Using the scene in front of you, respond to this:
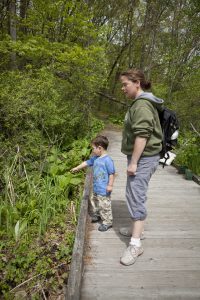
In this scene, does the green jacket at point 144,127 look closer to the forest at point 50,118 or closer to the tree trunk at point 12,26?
the forest at point 50,118

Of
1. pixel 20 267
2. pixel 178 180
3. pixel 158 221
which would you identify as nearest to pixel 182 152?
pixel 178 180

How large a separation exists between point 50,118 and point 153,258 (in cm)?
515

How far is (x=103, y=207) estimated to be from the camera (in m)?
4.09

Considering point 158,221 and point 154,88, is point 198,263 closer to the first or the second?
point 158,221

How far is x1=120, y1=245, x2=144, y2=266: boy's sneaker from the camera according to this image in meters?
3.35

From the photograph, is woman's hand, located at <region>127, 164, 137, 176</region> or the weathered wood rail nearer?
the weathered wood rail

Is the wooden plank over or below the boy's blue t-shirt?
below

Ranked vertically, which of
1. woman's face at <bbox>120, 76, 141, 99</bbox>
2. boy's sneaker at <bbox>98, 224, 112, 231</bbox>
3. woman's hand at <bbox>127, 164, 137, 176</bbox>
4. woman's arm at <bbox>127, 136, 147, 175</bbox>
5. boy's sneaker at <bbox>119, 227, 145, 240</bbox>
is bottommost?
boy's sneaker at <bbox>98, 224, 112, 231</bbox>

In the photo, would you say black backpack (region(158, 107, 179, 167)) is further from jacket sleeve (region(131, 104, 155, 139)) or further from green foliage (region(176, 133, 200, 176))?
green foliage (region(176, 133, 200, 176))

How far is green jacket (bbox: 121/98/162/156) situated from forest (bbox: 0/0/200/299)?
1750 millimetres

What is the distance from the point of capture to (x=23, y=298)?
335 centimetres

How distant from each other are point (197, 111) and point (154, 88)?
4.55 m

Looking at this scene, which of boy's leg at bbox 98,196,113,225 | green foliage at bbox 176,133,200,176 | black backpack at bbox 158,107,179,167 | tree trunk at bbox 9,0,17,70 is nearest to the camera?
black backpack at bbox 158,107,179,167

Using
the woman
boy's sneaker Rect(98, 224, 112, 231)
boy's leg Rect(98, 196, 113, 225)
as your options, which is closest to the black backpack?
the woman
